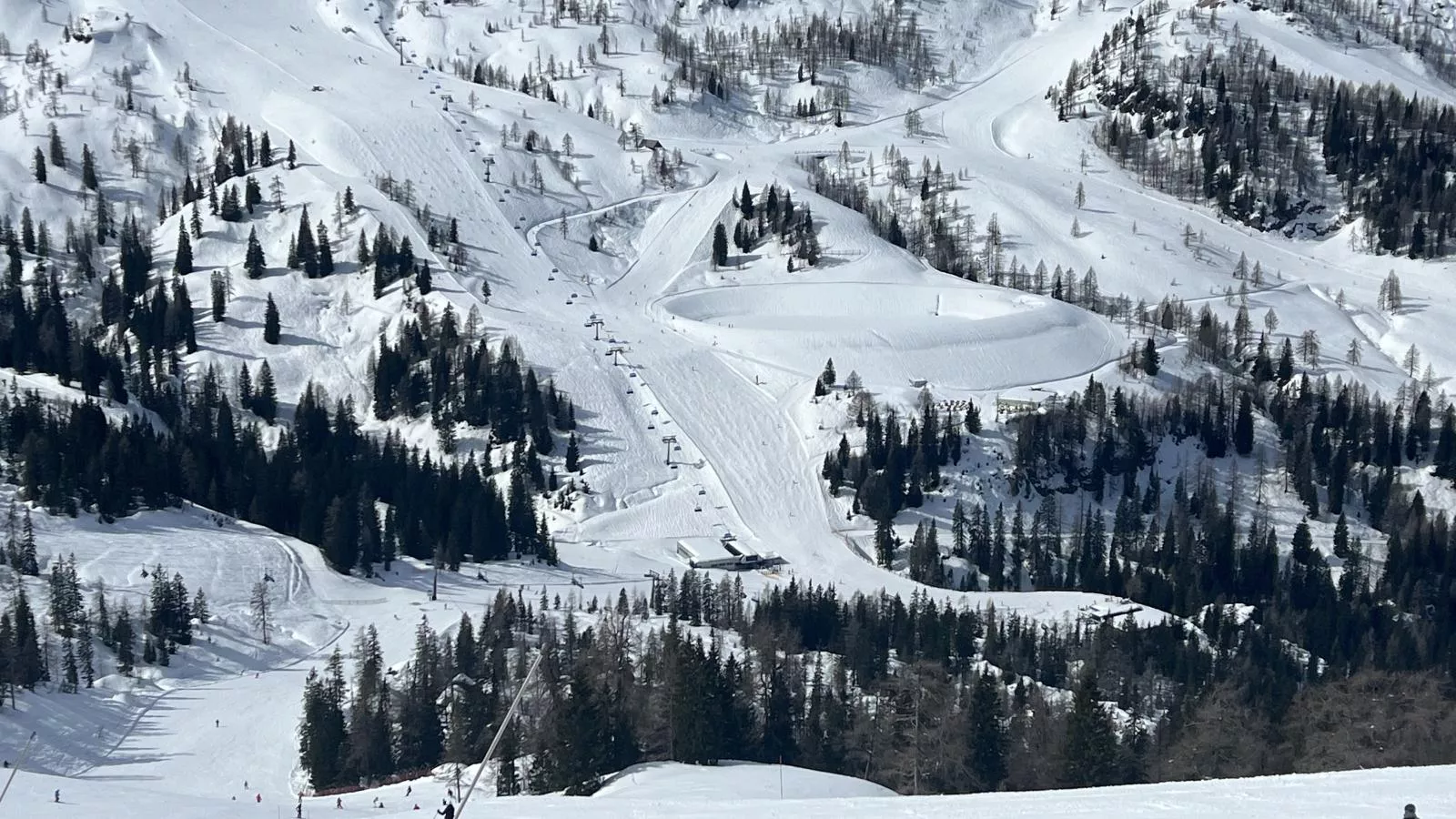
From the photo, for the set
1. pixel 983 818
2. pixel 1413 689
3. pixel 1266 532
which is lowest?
pixel 1266 532

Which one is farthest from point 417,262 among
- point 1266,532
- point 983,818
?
point 983,818

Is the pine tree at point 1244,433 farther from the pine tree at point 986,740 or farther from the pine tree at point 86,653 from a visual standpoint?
the pine tree at point 86,653

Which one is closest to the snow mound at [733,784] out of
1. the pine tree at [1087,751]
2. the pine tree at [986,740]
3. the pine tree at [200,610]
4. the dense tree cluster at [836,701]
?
the dense tree cluster at [836,701]

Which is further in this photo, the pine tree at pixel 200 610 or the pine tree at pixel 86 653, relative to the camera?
the pine tree at pixel 200 610

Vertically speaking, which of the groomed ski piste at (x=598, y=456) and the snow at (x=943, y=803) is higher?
the snow at (x=943, y=803)

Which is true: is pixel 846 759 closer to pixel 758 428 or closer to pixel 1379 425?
pixel 758 428

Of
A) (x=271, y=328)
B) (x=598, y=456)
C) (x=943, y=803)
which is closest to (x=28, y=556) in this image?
(x=598, y=456)

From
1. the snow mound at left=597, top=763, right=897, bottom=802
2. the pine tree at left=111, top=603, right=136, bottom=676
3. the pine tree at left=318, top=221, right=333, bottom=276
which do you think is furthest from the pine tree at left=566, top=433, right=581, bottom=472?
the snow mound at left=597, top=763, right=897, bottom=802

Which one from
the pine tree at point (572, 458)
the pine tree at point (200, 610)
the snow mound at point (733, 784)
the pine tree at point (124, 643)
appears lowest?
the pine tree at point (572, 458)
